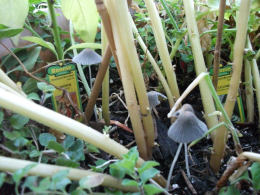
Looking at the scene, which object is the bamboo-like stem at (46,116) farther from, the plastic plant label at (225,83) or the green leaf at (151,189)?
the plastic plant label at (225,83)

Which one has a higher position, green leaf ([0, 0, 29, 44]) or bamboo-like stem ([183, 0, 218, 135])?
green leaf ([0, 0, 29, 44])

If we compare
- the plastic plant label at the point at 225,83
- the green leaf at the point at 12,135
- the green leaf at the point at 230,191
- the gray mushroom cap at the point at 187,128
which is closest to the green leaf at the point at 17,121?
the green leaf at the point at 12,135

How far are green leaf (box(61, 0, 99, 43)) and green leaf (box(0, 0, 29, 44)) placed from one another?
0.09 meters

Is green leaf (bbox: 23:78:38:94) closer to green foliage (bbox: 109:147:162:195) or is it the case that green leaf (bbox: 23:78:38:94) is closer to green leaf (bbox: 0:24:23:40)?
green leaf (bbox: 0:24:23:40)

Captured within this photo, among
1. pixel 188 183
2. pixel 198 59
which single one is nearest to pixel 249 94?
pixel 198 59

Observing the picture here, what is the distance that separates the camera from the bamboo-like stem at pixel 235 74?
55 cm

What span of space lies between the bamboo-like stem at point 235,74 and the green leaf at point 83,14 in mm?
322

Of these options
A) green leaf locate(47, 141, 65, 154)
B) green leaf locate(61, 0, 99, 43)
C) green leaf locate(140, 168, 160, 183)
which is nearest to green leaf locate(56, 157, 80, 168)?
green leaf locate(47, 141, 65, 154)

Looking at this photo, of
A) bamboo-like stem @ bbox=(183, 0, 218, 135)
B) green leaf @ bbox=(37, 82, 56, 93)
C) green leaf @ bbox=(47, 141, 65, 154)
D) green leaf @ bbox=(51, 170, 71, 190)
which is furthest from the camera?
bamboo-like stem @ bbox=(183, 0, 218, 135)

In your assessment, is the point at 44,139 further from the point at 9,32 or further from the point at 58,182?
the point at 9,32

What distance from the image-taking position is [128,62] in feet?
1.99

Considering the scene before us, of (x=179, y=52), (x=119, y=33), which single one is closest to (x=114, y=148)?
(x=119, y=33)

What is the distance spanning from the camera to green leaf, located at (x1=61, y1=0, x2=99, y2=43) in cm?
65

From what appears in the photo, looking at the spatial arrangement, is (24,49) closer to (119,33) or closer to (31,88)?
(31,88)
